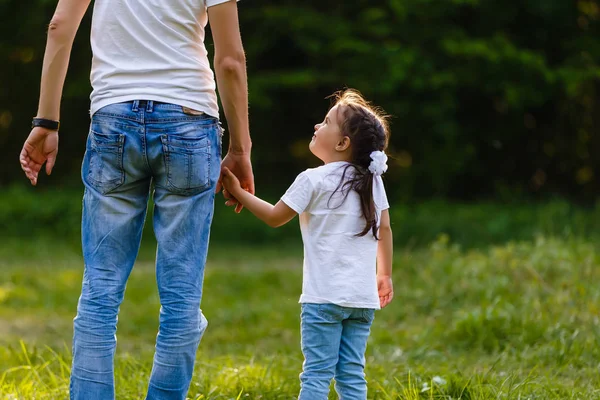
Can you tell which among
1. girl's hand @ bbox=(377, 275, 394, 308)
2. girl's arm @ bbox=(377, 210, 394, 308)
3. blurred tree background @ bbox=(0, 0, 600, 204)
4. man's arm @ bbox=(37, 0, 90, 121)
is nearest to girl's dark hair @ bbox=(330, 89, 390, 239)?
girl's arm @ bbox=(377, 210, 394, 308)

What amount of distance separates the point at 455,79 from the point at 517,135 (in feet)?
8.76

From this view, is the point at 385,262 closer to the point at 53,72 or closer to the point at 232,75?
the point at 232,75

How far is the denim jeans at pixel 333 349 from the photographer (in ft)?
10.5

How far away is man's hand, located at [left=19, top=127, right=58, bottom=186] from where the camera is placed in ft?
10.2

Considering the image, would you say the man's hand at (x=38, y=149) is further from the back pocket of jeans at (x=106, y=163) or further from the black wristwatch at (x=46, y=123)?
the back pocket of jeans at (x=106, y=163)

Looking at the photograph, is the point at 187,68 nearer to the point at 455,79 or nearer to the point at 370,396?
the point at 370,396

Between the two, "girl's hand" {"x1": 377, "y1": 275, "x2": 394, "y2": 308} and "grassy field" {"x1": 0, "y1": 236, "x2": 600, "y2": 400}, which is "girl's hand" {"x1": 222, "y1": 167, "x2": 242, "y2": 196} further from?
"grassy field" {"x1": 0, "y1": 236, "x2": 600, "y2": 400}

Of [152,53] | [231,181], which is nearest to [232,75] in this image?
[152,53]

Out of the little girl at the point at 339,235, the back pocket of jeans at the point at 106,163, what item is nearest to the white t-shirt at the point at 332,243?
the little girl at the point at 339,235

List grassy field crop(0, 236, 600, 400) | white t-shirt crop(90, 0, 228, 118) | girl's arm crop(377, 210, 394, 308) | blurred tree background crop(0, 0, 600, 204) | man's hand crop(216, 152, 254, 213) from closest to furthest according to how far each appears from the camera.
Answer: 1. white t-shirt crop(90, 0, 228, 118)
2. man's hand crop(216, 152, 254, 213)
3. girl's arm crop(377, 210, 394, 308)
4. grassy field crop(0, 236, 600, 400)
5. blurred tree background crop(0, 0, 600, 204)

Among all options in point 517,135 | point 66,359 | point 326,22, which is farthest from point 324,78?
point 66,359

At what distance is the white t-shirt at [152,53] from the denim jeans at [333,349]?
0.82 meters

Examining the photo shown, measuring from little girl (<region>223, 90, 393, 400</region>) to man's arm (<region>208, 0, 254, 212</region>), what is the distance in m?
0.10

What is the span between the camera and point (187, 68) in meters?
2.99
